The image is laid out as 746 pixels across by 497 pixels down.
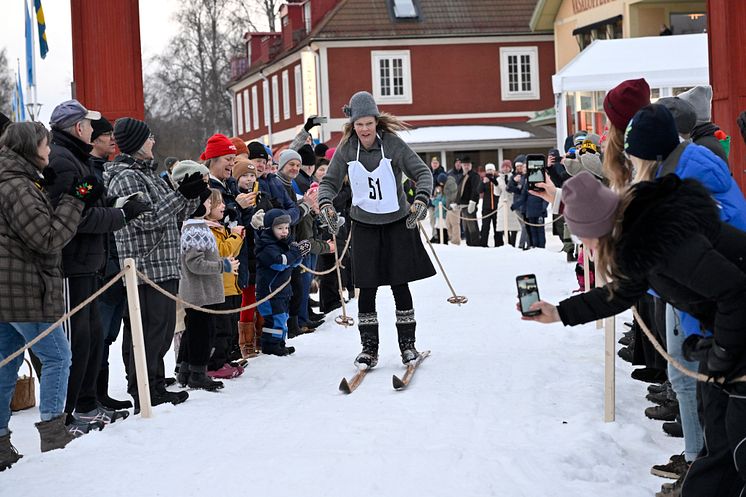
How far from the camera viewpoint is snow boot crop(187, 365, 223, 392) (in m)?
7.62

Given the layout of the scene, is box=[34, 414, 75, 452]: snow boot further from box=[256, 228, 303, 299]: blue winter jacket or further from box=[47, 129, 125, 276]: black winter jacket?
box=[256, 228, 303, 299]: blue winter jacket

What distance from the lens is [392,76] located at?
4197cm

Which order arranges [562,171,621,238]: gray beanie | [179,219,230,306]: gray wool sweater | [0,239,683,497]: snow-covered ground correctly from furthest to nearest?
1. [179,219,230,306]: gray wool sweater
2. [0,239,683,497]: snow-covered ground
3. [562,171,621,238]: gray beanie

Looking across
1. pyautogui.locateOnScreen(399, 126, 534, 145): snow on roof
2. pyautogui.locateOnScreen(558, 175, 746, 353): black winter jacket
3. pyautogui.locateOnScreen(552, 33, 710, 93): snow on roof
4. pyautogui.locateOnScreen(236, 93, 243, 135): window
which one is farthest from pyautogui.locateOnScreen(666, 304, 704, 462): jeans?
pyautogui.locateOnScreen(236, 93, 243, 135): window

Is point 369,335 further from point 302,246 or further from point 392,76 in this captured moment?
point 392,76

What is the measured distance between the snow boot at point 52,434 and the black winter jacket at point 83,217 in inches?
38.3

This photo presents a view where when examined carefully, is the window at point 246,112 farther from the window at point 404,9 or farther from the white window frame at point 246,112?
the window at point 404,9

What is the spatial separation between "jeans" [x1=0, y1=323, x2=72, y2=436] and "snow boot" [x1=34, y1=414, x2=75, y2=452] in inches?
1.6

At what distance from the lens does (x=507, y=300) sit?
12.1 m

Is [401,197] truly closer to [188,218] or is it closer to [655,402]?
[188,218]

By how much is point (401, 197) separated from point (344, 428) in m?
2.40

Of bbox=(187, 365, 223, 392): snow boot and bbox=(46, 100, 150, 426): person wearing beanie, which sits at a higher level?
bbox=(46, 100, 150, 426): person wearing beanie

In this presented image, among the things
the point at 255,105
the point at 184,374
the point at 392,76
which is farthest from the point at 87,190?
the point at 255,105

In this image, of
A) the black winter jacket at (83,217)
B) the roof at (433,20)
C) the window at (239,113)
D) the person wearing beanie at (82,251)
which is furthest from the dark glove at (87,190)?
the window at (239,113)
